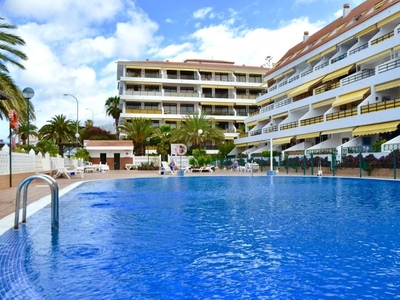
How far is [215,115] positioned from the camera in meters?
62.6

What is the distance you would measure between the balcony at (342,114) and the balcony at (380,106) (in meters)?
1.45

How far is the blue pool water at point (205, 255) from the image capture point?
15.3 feet

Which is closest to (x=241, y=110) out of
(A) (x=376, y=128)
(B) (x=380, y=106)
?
(B) (x=380, y=106)

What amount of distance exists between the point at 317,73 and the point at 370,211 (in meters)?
34.3

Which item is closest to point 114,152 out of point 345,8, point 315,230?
point 345,8

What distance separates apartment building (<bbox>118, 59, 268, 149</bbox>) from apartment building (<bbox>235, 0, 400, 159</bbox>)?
912 centimetres

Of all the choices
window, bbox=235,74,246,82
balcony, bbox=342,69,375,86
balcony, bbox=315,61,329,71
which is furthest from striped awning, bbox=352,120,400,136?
window, bbox=235,74,246,82

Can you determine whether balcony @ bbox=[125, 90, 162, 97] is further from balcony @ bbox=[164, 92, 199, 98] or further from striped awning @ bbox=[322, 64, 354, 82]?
striped awning @ bbox=[322, 64, 354, 82]

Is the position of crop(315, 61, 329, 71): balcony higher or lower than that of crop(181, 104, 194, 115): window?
higher

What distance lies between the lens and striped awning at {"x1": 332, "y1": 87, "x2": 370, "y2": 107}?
33.6 m

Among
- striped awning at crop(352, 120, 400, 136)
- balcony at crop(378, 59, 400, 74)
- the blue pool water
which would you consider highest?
balcony at crop(378, 59, 400, 74)

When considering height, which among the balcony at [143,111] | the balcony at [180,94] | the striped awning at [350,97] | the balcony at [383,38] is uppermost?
the balcony at [180,94]

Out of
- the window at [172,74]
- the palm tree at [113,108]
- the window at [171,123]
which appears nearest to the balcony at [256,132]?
the window at [171,123]

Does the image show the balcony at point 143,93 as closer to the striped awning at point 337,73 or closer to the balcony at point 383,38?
the striped awning at point 337,73
